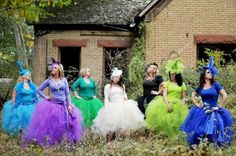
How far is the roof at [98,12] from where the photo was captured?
21547 mm

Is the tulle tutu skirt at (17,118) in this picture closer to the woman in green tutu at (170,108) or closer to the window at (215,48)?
the woman in green tutu at (170,108)

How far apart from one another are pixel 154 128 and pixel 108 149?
171 centimetres

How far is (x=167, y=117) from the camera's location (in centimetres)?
1108

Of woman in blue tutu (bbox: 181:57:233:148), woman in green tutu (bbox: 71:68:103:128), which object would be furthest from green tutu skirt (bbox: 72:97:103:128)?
woman in blue tutu (bbox: 181:57:233:148)

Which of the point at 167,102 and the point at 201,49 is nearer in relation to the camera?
the point at 167,102

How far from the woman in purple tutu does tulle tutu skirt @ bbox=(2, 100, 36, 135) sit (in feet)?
4.10

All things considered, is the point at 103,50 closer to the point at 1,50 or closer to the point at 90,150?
the point at 1,50

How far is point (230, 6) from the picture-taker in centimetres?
2056

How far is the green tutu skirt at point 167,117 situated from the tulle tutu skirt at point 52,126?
5.41 feet

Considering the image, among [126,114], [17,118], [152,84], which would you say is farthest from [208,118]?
[17,118]

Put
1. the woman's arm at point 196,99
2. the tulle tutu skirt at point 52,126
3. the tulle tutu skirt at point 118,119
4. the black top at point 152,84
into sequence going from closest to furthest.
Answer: the woman's arm at point 196,99 → the tulle tutu skirt at point 52,126 → the tulle tutu skirt at point 118,119 → the black top at point 152,84

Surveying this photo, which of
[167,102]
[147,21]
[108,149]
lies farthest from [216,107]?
[147,21]

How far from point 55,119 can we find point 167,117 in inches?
92.1

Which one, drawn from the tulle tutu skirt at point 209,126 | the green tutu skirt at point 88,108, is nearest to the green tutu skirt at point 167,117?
the tulle tutu skirt at point 209,126
